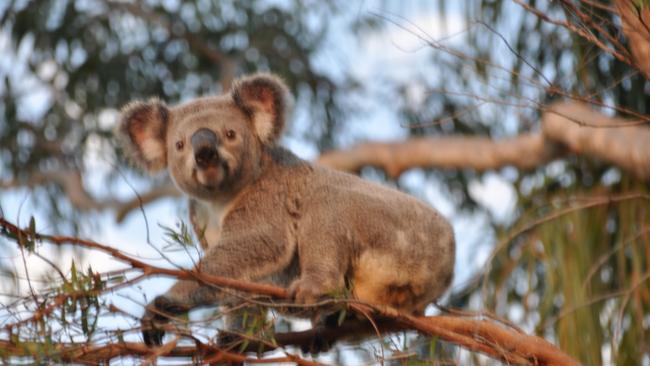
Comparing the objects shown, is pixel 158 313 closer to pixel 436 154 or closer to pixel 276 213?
pixel 276 213

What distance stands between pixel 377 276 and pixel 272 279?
0.57m

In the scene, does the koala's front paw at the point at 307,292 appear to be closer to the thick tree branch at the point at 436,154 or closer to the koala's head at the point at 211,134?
the koala's head at the point at 211,134

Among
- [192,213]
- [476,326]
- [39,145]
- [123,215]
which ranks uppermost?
[39,145]

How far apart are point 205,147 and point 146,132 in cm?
73

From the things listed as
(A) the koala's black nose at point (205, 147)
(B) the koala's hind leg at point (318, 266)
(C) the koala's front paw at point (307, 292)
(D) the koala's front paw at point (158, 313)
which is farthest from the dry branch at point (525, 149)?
(D) the koala's front paw at point (158, 313)

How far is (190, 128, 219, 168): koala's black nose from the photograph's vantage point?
13.7 ft

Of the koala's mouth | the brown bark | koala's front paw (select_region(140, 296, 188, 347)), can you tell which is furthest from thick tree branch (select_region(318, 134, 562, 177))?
koala's front paw (select_region(140, 296, 188, 347))

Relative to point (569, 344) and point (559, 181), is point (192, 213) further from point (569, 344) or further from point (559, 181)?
point (559, 181)

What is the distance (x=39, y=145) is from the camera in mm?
10984

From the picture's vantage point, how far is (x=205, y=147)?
4164mm

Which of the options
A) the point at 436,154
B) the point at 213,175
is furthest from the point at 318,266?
the point at 436,154

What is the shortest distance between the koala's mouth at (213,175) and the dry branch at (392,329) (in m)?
0.87

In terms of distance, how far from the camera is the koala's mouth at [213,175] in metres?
4.27

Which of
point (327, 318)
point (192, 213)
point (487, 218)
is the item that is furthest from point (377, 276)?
point (487, 218)
